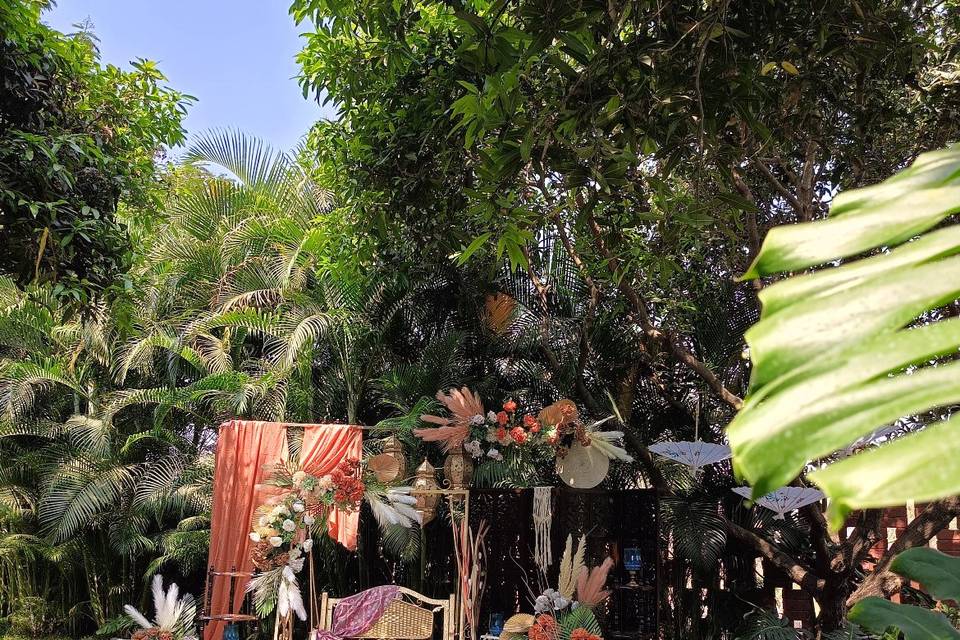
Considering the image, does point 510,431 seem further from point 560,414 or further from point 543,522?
point 543,522

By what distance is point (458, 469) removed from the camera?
22.2 ft

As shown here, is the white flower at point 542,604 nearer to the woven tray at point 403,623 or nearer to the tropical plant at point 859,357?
the woven tray at point 403,623

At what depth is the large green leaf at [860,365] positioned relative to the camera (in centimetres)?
27

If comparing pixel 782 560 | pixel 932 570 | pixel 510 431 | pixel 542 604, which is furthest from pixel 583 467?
pixel 932 570

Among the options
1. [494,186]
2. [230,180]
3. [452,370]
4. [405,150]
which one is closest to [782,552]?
[452,370]

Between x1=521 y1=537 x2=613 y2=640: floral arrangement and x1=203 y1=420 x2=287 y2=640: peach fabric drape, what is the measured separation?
227 cm

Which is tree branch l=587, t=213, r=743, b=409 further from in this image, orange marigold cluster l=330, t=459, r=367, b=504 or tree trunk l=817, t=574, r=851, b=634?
orange marigold cluster l=330, t=459, r=367, b=504

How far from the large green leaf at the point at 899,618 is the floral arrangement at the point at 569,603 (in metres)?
3.62

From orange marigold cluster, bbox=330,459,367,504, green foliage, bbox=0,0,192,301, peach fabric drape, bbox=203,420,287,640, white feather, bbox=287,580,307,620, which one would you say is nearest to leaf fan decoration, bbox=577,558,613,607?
orange marigold cluster, bbox=330,459,367,504

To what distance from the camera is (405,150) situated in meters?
4.69

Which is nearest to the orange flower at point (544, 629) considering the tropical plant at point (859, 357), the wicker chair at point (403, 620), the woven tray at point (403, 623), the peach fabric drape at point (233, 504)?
the wicker chair at point (403, 620)

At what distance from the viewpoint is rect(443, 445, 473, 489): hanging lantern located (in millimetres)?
6785

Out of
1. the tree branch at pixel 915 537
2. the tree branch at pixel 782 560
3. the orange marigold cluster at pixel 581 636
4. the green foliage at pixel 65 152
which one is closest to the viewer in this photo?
the green foliage at pixel 65 152

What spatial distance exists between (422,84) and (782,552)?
17.8ft
